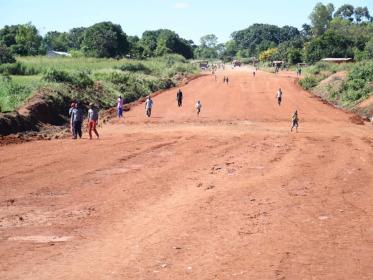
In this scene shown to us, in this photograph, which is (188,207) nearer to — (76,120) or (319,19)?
(76,120)

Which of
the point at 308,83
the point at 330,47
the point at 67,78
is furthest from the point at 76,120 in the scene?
the point at 330,47

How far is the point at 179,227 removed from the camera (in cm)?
1216

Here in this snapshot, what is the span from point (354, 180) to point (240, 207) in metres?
5.20

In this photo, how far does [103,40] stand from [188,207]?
266 feet

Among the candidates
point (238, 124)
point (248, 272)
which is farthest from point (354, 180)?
point (238, 124)

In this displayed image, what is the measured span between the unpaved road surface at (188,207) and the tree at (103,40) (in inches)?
2661

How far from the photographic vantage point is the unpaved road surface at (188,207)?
9992 mm

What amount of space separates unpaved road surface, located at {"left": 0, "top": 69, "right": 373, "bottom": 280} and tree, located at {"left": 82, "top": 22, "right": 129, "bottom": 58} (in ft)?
222

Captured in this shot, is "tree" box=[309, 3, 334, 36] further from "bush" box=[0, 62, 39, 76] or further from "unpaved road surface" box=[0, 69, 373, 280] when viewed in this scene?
→ "unpaved road surface" box=[0, 69, 373, 280]

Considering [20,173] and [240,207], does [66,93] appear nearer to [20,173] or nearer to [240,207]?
[20,173]

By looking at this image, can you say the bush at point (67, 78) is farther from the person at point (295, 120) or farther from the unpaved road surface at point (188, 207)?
the person at point (295, 120)

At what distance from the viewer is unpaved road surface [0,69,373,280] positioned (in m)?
9.99

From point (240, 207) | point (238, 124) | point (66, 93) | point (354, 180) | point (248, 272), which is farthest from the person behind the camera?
point (66, 93)

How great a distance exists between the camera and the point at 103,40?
9156 cm
